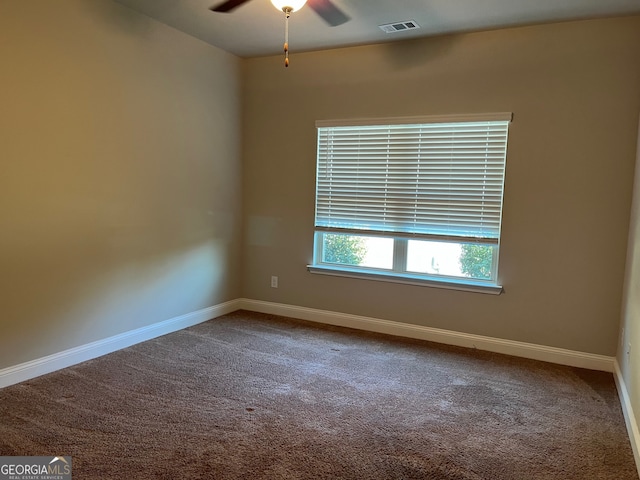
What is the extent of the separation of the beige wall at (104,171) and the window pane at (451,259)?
1.97 meters

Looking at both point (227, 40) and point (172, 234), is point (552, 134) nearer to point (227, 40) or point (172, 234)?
point (227, 40)

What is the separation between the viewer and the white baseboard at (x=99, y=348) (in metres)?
2.89

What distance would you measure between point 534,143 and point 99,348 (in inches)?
147

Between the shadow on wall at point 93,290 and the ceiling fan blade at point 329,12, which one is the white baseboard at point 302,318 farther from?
the ceiling fan blade at point 329,12

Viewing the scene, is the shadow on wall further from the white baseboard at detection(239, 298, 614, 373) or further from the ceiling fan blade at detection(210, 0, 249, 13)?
the ceiling fan blade at detection(210, 0, 249, 13)

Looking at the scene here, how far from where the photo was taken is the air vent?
3449mm

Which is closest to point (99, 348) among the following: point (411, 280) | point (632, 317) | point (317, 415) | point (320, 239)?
point (317, 415)

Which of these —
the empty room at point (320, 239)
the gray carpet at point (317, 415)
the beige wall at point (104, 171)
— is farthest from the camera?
the beige wall at point (104, 171)

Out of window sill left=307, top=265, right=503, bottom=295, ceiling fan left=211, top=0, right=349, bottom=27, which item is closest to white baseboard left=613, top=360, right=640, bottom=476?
window sill left=307, top=265, right=503, bottom=295

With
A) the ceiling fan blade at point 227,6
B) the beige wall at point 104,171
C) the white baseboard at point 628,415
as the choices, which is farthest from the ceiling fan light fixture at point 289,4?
the white baseboard at point 628,415

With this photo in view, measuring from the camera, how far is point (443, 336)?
155 inches

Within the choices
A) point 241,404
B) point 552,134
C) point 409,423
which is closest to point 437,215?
point 552,134

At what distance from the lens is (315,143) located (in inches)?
172

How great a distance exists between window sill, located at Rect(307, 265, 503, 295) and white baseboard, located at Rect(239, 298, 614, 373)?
1.29 ft
